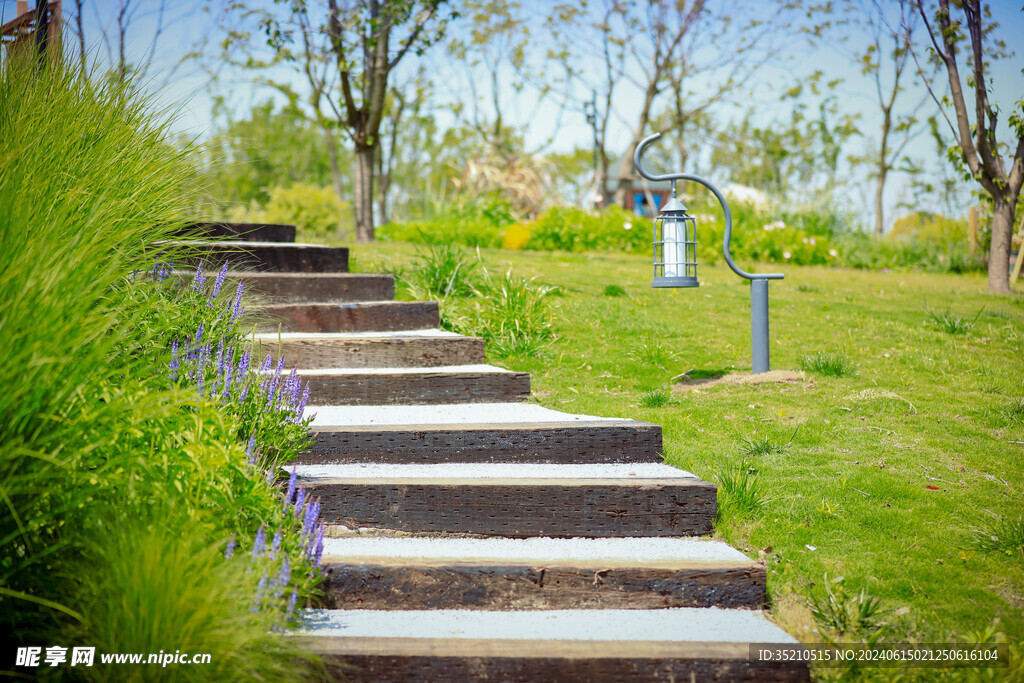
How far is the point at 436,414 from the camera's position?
3.56m

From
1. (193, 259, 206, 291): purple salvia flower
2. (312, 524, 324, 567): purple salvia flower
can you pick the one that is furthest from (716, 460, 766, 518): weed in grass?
(193, 259, 206, 291): purple salvia flower

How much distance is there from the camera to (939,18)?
830 cm

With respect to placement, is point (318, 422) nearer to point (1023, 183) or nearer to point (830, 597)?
point (830, 597)

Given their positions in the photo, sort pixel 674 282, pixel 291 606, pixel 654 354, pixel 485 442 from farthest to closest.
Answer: pixel 654 354 → pixel 674 282 → pixel 485 442 → pixel 291 606

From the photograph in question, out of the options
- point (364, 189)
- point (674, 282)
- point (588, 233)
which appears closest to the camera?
point (674, 282)

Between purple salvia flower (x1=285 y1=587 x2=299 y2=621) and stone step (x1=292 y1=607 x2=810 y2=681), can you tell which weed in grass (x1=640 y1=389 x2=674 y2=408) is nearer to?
stone step (x1=292 y1=607 x2=810 y2=681)

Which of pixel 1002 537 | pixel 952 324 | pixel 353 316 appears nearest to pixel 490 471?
pixel 1002 537

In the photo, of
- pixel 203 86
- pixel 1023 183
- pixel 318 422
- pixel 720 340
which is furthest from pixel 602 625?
pixel 1023 183

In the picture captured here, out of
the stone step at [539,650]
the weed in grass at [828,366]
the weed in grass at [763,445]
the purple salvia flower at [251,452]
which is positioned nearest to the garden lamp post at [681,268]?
the weed in grass at [828,366]

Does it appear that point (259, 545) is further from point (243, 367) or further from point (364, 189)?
point (364, 189)

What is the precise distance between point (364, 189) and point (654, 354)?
6.21 m

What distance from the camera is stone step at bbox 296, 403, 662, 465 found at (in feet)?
10.2

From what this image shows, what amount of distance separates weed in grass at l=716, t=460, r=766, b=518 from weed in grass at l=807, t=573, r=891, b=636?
0.52 meters

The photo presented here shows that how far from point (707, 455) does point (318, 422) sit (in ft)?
5.96
